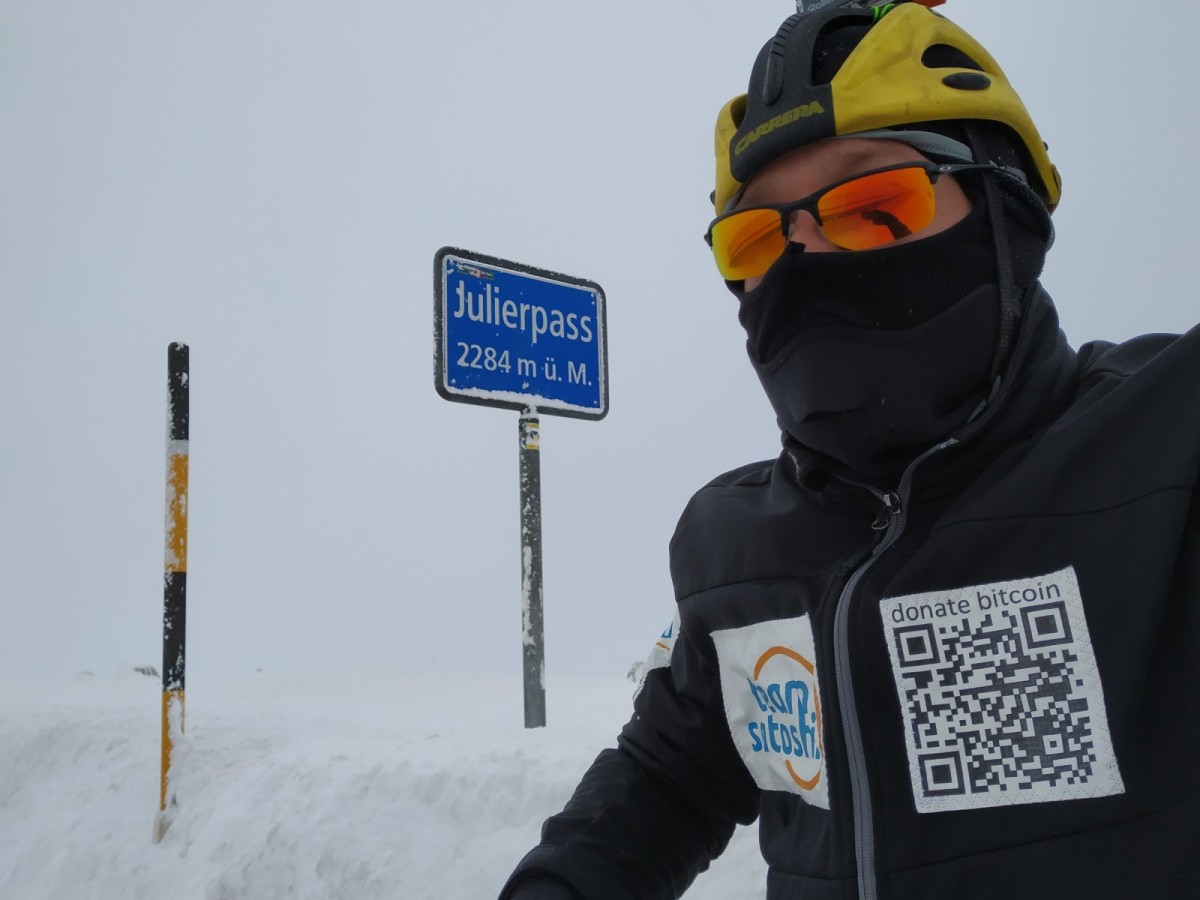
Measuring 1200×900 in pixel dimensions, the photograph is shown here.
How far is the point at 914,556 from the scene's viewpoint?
1293mm

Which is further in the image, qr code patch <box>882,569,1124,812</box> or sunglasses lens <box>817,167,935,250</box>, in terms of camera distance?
sunglasses lens <box>817,167,935,250</box>

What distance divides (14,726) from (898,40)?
554 centimetres

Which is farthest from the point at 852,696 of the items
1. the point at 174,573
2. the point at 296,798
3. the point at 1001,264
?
the point at 174,573

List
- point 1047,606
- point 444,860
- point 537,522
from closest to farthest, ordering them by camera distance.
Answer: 1. point 1047,606
2. point 444,860
3. point 537,522

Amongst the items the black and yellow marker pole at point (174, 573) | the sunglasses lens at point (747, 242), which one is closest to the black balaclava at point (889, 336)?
the sunglasses lens at point (747, 242)

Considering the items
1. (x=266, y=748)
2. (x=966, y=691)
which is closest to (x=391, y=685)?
(x=266, y=748)

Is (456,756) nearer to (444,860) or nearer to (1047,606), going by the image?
(444,860)

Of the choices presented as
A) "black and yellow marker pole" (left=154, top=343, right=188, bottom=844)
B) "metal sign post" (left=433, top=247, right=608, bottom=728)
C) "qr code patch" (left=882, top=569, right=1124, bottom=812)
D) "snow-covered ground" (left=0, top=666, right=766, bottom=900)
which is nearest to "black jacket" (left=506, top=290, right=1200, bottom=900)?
"qr code patch" (left=882, top=569, right=1124, bottom=812)

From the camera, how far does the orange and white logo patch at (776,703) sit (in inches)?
55.5

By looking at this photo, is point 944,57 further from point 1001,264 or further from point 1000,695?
point 1000,695

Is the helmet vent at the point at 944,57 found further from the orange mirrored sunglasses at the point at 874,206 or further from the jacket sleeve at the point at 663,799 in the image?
the jacket sleeve at the point at 663,799

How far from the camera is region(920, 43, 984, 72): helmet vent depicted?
1573 mm

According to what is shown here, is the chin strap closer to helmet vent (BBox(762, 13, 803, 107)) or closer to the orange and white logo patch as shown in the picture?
helmet vent (BBox(762, 13, 803, 107))

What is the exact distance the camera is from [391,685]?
20.1 ft
